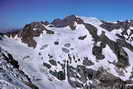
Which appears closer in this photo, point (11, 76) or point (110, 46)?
point (11, 76)

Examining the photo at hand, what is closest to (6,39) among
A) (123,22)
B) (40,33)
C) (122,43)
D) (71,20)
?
(40,33)

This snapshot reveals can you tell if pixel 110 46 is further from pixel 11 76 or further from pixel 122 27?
pixel 11 76

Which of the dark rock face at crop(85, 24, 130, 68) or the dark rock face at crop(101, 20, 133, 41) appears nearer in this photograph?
the dark rock face at crop(85, 24, 130, 68)

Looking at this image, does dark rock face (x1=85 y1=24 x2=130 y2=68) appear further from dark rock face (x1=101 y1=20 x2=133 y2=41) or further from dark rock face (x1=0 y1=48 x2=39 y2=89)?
dark rock face (x1=0 y1=48 x2=39 y2=89)

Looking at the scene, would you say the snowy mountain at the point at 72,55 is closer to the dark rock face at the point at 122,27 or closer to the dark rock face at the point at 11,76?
the dark rock face at the point at 122,27

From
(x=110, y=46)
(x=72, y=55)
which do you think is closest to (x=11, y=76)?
(x=72, y=55)

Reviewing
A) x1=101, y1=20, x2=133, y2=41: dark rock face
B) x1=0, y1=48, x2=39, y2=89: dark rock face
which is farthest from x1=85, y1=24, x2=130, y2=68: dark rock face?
x1=0, y1=48, x2=39, y2=89: dark rock face

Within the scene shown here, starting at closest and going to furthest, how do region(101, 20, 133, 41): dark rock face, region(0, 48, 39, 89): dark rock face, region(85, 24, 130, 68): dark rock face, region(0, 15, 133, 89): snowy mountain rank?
region(0, 48, 39, 89): dark rock face → region(0, 15, 133, 89): snowy mountain → region(85, 24, 130, 68): dark rock face → region(101, 20, 133, 41): dark rock face

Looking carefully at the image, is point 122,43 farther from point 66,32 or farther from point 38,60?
point 38,60
